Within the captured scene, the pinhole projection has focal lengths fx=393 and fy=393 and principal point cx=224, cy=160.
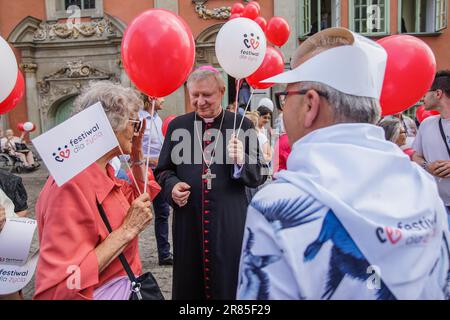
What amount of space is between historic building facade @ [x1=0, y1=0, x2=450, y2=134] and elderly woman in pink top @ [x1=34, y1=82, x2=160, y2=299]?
1053 centimetres

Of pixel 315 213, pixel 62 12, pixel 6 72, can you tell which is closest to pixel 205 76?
pixel 6 72

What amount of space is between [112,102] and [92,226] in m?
0.60

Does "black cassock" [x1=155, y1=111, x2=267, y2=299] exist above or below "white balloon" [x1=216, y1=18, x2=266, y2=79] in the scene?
below

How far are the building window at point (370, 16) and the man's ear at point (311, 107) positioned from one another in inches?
481

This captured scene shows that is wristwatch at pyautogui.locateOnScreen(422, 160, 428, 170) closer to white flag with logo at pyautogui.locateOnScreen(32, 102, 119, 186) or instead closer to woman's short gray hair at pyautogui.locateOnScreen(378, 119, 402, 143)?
woman's short gray hair at pyautogui.locateOnScreen(378, 119, 402, 143)

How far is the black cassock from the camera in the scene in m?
2.60

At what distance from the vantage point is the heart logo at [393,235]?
1.02 m

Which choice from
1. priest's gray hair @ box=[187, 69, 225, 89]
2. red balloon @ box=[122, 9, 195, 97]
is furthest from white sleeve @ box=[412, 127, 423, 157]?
red balloon @ box=[122, 9, 195, 97]

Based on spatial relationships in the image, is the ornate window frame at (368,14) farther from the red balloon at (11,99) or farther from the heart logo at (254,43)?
the red balloon at (11,99)

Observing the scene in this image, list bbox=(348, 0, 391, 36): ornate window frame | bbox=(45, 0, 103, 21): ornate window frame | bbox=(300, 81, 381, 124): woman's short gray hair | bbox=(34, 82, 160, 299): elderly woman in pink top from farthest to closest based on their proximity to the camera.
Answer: bbox=(45, 0, 103, 21): ornate window frame < bbox=(348, 0, 391, 36): ornate window frame < bbox=(34, 82, 160, 299): elderly woman in pink top < bbox=(300, 81, 381, 124): woman's short gray hair

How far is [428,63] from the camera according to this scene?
2.65 meters
